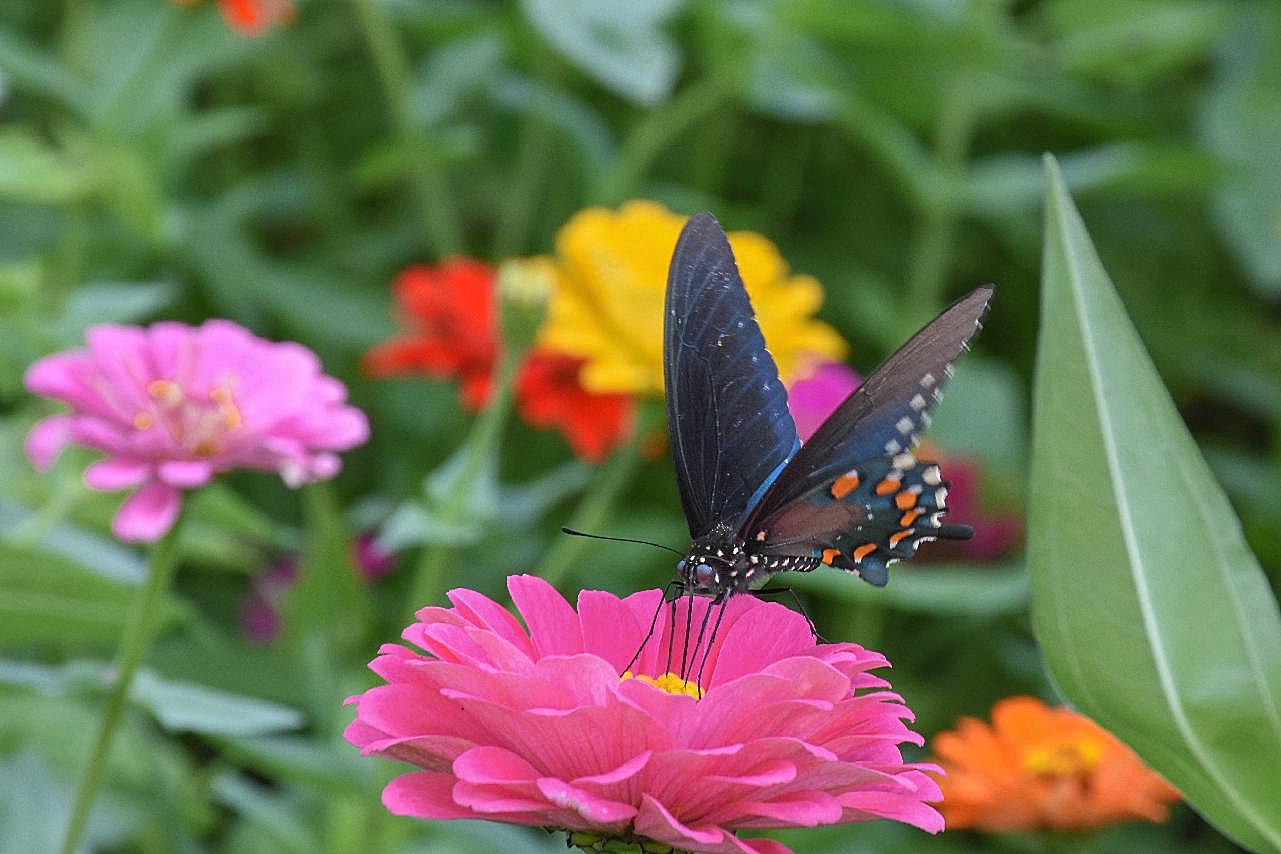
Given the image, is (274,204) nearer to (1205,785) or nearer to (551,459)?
(551,459)

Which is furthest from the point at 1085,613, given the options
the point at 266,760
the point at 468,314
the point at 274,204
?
the point at 274,204

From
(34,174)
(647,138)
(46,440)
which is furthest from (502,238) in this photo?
(46,440)

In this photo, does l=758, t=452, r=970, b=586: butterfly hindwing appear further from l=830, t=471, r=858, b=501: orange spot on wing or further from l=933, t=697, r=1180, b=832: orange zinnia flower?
l=933, t=697, r=1180, b=832: orange zinnia flower

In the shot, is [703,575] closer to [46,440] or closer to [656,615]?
[656,615]

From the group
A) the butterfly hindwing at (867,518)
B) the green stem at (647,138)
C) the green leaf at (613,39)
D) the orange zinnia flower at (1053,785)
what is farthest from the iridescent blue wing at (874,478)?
the green stem at (647,138)

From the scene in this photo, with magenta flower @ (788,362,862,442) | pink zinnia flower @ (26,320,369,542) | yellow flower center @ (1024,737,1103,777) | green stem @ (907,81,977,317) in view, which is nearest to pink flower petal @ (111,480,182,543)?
pink zinnia flower @ (26,320,369,542)

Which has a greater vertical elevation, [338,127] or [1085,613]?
A: [338,127]
